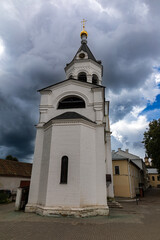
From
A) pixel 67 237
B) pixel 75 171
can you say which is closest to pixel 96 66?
pixel 75 171

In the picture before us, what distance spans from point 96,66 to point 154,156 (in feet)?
58.0

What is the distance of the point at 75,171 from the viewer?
35.6 ft

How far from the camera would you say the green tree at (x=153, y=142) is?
2497 centimetres

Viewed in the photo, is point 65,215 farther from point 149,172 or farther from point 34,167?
point 149,172

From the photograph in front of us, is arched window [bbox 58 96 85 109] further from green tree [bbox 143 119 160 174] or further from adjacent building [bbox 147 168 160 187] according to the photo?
adjacent building [bbox 147 168 160 187]

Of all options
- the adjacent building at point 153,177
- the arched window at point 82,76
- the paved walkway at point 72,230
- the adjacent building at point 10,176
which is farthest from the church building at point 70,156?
the adjacent building at point 153,177

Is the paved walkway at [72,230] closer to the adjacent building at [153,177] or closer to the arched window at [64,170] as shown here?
the arched window at [64,170]

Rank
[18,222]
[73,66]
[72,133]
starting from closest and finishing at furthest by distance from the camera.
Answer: [18,222] → [72,133] → [73,66]

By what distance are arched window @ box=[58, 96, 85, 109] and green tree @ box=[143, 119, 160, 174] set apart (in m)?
16.1

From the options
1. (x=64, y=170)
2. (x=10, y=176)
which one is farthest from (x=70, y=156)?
(x=10, y=176)

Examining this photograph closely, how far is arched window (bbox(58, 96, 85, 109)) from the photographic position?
1491 cm

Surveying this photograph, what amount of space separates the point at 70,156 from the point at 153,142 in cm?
1887

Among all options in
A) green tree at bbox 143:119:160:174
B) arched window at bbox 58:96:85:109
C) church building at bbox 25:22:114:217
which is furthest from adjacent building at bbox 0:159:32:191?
green tree at bbox 143:119:160:174

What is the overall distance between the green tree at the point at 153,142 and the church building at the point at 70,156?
13640 millimetres
